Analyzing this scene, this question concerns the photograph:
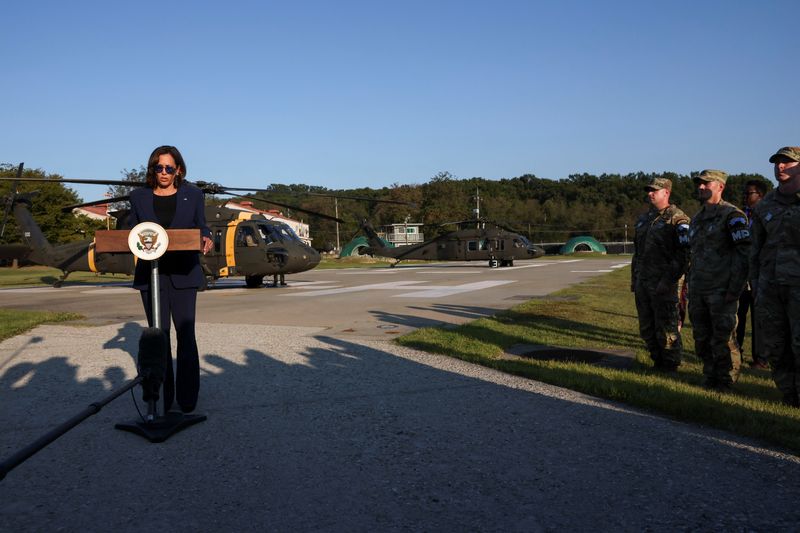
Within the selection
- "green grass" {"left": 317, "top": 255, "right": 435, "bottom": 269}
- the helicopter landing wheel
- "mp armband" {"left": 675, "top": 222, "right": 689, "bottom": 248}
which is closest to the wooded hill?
"green grass" {"left": 317, "top": 255, "right": 435, "bottom": 269}

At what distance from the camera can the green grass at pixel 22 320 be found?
8101 mm

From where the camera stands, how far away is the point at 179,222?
409 cm

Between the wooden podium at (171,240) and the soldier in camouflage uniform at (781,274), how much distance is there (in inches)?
160

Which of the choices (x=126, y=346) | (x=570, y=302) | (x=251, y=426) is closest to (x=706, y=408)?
(x=251, y=426)

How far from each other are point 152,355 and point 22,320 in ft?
23.4

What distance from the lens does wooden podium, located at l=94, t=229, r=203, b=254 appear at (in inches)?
148

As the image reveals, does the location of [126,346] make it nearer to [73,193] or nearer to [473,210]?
[73,193]

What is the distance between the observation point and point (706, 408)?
4055mm

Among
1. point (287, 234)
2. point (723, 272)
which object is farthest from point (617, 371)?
point (287, 234)

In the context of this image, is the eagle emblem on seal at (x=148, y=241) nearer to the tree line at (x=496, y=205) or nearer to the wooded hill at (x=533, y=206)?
the tree line at (x=496, y=205)

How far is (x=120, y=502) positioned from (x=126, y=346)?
4.75m

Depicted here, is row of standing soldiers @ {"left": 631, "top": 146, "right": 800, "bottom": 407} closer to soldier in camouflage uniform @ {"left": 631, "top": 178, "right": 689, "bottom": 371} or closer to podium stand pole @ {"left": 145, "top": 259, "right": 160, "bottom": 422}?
soldier in camouflage uniform @ {"left": 631, "top": 178, "right": 689, "bottom": 371}

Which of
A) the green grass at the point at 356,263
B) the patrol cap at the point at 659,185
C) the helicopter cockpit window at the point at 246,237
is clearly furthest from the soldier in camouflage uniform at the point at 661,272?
the green grass at the point at 356,263

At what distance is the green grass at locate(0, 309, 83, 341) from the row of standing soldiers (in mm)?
7679
